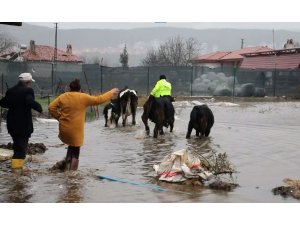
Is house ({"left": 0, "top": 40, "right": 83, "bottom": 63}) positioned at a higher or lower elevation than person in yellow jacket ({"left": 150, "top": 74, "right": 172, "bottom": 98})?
higher

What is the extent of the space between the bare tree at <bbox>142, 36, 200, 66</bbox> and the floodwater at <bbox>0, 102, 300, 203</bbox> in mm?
73087

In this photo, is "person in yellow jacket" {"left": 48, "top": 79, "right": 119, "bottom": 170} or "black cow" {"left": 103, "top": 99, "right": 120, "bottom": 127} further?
"black cow" {"left": 103, "top": 99, "right": 120, "bottom": 127}

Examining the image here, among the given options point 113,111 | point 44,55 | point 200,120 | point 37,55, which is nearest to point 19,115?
point 200,120

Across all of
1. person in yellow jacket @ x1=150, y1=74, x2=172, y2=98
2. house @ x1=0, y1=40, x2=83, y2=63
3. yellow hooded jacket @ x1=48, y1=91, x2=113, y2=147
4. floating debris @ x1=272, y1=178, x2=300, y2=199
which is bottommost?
floating debris @ x1=272, y1=178, x2=300, y2=199

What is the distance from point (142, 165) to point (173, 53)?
3541 inches

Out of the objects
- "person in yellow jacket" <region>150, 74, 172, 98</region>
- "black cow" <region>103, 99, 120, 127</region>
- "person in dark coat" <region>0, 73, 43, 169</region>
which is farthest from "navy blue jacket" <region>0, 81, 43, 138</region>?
"black cow" <region>103, 99, 120, 127</region>

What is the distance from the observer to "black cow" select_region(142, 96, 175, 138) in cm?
1552

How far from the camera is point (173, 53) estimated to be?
9962cm

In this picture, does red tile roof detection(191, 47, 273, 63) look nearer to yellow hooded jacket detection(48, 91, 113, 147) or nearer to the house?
the house

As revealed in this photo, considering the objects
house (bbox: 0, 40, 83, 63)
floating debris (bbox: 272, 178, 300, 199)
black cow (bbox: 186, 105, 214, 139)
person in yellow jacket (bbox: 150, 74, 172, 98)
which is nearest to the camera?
floating debris (bbox: 272, 178, 300, 199)

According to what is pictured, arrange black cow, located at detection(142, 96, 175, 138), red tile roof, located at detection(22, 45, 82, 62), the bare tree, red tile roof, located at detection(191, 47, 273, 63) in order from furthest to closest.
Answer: the bare tree, red tile roof, located at detection(191, 47, 273, 63), red tile roof, located at detection(22, 45, 82, 62), black cow, located at detection(142, 96, 175, 138)

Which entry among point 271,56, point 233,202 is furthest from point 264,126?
point 271,56

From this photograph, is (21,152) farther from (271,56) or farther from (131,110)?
(271,56)

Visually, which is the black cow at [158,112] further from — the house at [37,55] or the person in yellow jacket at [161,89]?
the house at [37,55]
